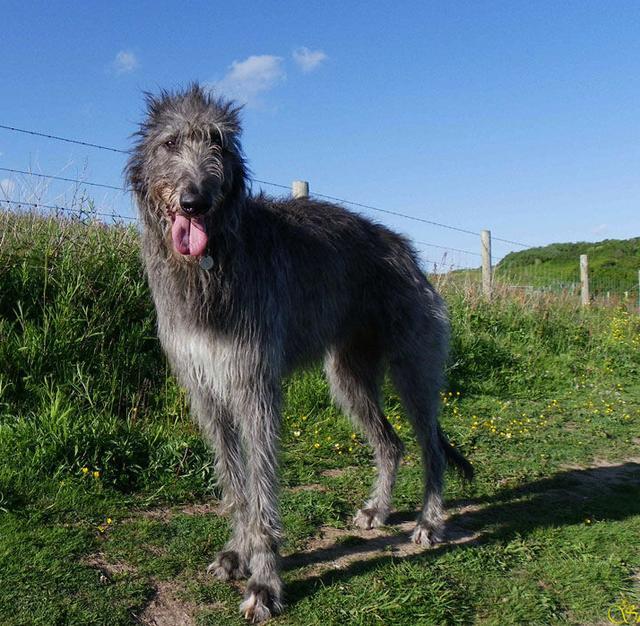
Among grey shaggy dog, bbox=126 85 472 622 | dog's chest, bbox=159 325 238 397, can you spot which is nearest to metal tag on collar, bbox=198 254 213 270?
grey shaggy dog, bbox=126 85 472 622

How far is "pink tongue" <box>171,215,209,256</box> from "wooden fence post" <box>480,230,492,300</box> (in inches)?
328

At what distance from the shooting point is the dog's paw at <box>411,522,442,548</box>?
4016 millimetres

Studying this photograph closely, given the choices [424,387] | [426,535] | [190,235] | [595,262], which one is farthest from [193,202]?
[595,262]

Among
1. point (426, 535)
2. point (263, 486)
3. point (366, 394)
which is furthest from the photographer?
point (366, 394)

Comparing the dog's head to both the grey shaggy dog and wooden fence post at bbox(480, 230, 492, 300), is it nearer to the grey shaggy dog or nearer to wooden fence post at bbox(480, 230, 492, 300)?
the grey shaggy dog

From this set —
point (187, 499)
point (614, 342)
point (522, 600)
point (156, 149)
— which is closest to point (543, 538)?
A: point (522, 600)

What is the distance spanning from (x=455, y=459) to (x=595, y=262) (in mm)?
23707

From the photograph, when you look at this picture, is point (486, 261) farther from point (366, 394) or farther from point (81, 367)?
point (81, 367)

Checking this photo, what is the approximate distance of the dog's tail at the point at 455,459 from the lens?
4551 millimetres

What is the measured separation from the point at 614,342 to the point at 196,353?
374 inches

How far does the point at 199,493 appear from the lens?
14.7 feet

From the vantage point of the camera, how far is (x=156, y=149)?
10.2ft

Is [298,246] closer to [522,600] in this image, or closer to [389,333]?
[389,333]

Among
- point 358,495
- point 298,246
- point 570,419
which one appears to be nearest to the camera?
point 298,246
